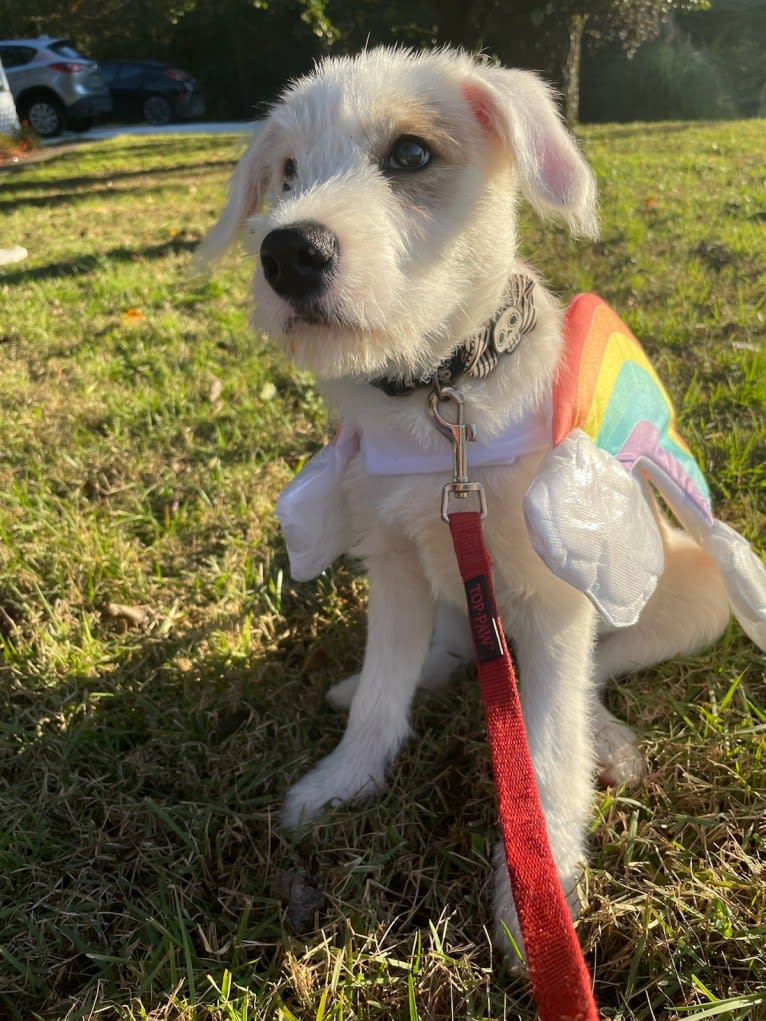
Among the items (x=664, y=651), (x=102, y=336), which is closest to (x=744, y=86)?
(x=102, y=336)

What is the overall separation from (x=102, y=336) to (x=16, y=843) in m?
3.92

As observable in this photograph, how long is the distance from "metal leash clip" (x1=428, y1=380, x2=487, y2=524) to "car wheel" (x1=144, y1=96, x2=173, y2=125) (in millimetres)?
28775

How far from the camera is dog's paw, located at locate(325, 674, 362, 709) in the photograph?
88.7 inches

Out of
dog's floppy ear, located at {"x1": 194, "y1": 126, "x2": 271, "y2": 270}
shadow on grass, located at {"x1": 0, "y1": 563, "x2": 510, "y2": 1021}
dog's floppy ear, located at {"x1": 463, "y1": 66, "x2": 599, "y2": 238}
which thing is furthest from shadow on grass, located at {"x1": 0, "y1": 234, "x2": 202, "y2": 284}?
dog's floppy ear, located at {"x1": 463, "y1": 66, "x2": 599, "y2": 238}

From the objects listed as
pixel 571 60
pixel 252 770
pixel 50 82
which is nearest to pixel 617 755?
pixel 252 770

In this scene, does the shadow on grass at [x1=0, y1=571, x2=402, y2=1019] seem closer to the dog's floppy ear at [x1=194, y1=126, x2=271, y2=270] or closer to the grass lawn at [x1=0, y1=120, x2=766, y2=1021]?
the grass lawn at [x1=0, y1=120, x2=766, y2=1021]

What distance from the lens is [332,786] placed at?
1.98 meters

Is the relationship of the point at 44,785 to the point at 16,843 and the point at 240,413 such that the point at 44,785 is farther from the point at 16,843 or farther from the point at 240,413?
the point at 240,413

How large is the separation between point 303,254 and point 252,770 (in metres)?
1.35

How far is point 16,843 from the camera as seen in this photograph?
1824 millimetres

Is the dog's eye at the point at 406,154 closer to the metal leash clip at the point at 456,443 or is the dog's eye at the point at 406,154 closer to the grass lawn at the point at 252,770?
the metal leash clip at the point at 456,443

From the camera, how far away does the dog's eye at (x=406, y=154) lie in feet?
5.52

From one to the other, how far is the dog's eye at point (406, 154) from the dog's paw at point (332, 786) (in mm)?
1478

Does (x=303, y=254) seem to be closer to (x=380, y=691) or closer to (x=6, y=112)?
(x=380, y=691)
